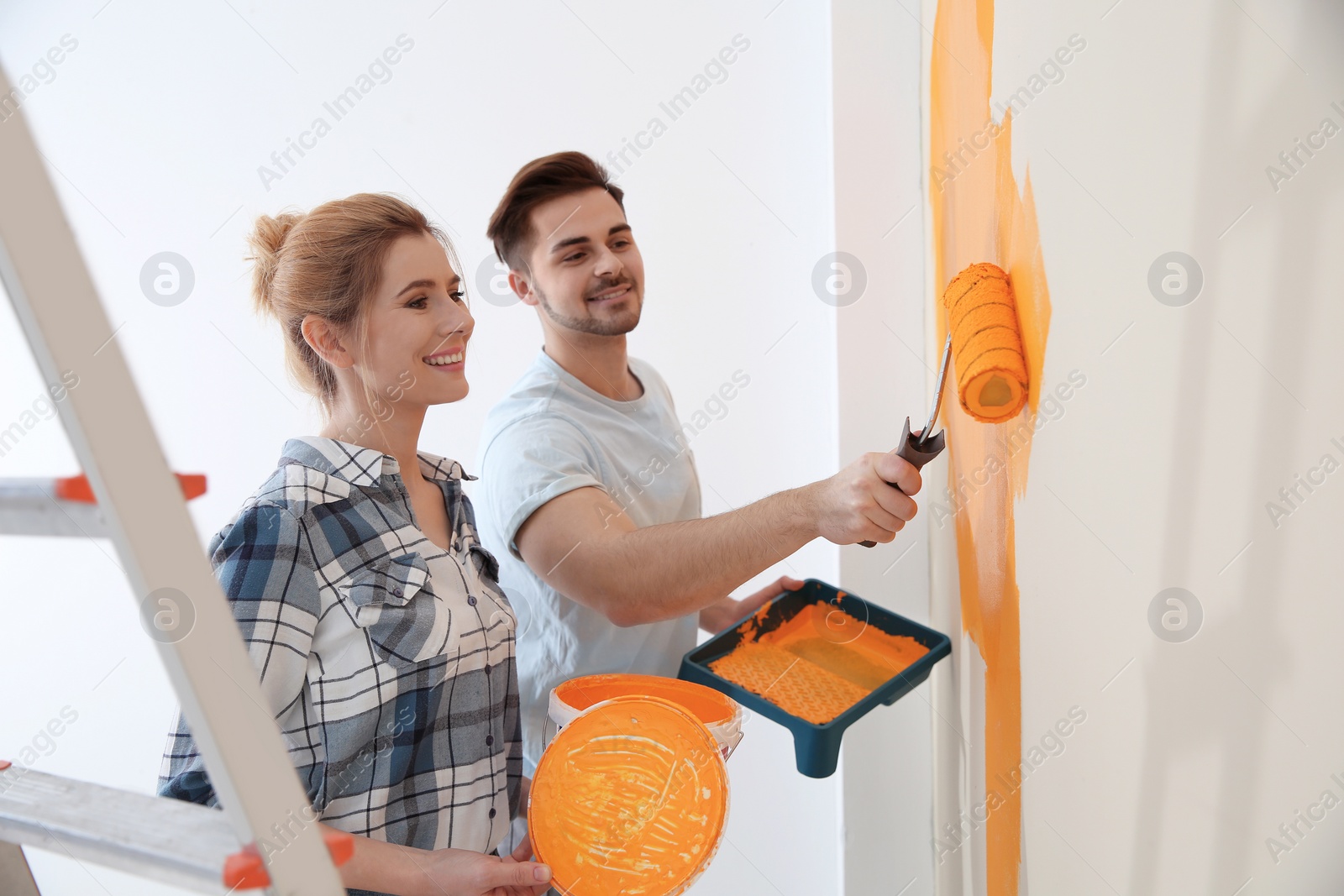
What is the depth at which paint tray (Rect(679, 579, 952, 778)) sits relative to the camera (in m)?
1.09

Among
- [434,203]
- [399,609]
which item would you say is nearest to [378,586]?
[399,609]

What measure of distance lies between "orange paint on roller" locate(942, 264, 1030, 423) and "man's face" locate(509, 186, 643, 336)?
2.40ft

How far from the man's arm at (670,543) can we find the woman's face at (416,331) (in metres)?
0.23

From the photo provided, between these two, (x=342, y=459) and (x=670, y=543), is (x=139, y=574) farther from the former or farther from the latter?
(x=670, y=543)

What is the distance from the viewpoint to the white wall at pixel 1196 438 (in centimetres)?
41

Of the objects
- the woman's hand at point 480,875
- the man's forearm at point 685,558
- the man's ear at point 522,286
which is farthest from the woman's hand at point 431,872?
the man's ear at point 522,286

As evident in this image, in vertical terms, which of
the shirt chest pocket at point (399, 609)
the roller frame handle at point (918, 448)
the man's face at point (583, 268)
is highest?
the man's face at point (583, 268)

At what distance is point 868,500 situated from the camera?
36.0 inches

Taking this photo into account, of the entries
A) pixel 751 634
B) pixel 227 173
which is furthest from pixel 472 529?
pixel 227 173

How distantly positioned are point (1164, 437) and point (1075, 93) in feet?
1.07

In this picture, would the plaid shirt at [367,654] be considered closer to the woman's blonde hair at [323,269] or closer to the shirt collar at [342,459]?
the shirt collar at [342,459]

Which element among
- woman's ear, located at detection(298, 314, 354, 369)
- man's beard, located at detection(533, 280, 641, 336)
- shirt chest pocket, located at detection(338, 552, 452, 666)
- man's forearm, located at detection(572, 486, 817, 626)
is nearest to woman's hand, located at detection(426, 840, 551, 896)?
shirt chest pocket, located at detection(338, 552, 452, 666)

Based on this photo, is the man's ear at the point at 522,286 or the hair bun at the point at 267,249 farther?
the man's ear at the point at 522,286

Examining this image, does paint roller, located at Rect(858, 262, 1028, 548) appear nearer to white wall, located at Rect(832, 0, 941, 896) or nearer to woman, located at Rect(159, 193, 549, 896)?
woman, located at Rect(159, 193, 549, 896)
